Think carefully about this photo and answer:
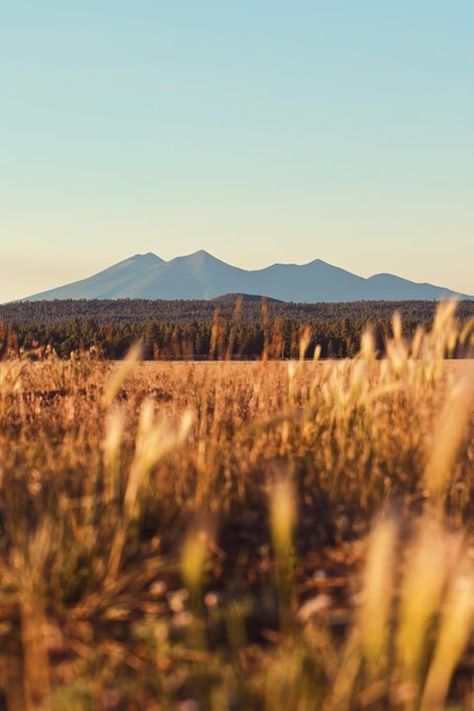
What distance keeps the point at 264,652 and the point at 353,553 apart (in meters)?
0.87

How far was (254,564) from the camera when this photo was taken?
3.68 metres

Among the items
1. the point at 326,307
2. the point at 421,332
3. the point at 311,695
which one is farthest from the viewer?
the point at 326,307

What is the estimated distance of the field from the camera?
2.48 metres

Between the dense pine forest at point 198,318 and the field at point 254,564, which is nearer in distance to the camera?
the field at point 254,564

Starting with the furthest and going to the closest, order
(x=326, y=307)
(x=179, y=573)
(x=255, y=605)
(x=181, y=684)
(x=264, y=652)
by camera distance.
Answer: (x=326, y=307), (x=179, y=573), (x=255, y=605), (x=264, y=652), (x=181, y=684)

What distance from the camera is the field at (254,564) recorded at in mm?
2482

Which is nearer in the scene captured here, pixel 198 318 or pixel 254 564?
pixel 254 564

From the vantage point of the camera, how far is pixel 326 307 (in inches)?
2283

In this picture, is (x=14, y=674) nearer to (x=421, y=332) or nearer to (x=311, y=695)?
(x=311, y=695)

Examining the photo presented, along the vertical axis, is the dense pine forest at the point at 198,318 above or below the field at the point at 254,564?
above

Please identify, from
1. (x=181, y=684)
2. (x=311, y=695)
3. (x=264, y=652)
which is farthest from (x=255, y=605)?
(x=311, y=695)

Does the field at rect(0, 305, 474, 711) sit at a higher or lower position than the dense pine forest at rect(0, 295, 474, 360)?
lower

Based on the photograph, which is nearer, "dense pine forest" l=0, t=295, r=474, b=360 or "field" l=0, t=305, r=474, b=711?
"field" l=0, t=305, r=474, b=711

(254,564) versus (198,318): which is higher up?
(198,318)
